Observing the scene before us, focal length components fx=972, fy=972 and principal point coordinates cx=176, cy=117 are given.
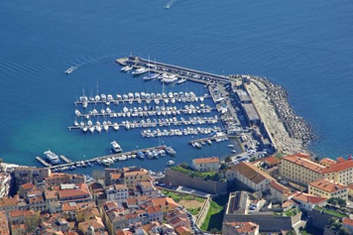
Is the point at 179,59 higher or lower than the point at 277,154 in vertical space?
higher

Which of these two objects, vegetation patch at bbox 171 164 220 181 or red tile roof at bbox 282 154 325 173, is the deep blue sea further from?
red tile roof at bbox 282 154 325 173

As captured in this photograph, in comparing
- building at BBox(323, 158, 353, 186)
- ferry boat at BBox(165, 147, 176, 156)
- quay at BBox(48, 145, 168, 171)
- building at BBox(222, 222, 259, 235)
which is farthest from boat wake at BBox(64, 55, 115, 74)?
building at BBox(222, 222, 259, 235)

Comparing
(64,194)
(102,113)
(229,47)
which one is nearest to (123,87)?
(102,113)

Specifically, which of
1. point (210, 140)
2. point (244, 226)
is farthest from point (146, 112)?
point (244, 226)

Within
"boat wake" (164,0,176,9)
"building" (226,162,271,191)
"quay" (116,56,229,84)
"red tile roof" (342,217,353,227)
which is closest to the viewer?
"red tile roof" (342,217,353,227)

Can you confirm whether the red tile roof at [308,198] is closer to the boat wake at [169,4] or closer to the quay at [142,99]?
the quay at [142,99]

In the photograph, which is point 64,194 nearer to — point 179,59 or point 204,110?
point 204,110

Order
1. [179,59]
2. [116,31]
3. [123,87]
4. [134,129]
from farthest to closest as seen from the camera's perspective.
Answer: [116,31] → [179,59] → [123,87] → [134,129]
